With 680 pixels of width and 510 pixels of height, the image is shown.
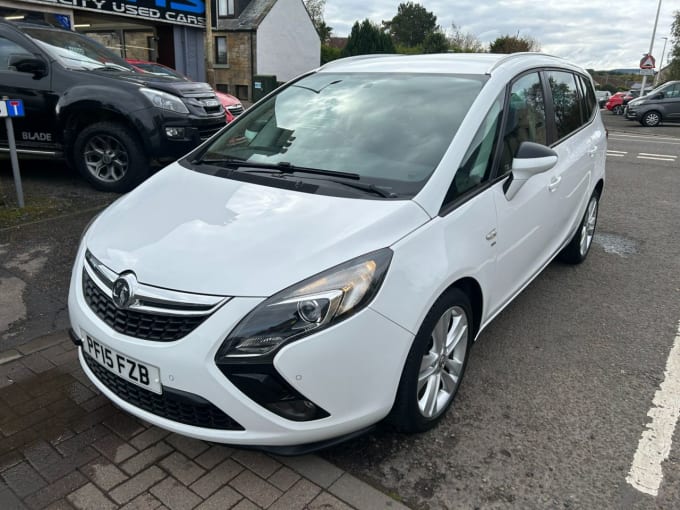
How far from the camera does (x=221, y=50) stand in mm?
33125

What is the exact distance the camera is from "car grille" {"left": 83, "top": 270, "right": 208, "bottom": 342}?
209 centimetres

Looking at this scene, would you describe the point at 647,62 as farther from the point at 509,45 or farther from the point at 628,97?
the point at 509,45

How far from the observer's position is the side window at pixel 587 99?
470 cm

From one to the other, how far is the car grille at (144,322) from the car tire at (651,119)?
23032 millimetres

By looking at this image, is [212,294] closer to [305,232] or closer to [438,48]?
[305,232]

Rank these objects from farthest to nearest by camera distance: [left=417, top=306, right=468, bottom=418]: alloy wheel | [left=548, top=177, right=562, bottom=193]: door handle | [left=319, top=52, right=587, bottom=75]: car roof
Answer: [left=548, top=177, right=562, bottom=193]: door handle
[left=319, top=52, right=587, bottom=75]: car roof
[left=417, top=306, right=468, bottom=418]: alloy wheel

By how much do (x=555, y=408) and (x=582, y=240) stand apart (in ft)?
7.85

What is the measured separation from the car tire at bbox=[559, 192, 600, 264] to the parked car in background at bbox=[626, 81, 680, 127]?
18761mm

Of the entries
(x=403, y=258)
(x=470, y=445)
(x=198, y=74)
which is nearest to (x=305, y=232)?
(x=403, y=258)

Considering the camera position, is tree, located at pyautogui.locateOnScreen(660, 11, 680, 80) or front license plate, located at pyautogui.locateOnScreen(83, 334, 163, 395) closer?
front license plate, located at pyautogui.locateOnScreen(83, 334, 163, 395)

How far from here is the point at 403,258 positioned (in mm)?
2242

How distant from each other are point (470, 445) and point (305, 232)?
4.23 feet

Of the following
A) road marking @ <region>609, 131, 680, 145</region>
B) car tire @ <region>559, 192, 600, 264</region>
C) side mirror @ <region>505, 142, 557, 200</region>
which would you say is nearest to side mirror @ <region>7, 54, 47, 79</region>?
side mirror @ <region>505, 142, 557, 200</region>

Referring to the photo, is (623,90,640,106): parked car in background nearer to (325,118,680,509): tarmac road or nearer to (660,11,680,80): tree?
(660,11,680,80): tree
